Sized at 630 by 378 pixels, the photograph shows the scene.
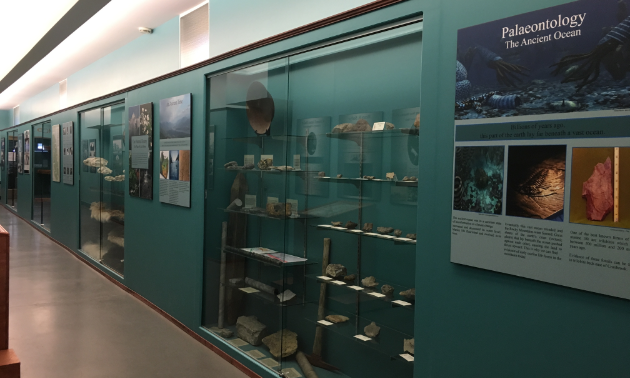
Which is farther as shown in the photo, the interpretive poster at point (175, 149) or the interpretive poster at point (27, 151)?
the interpretive poster at point (27, 151)

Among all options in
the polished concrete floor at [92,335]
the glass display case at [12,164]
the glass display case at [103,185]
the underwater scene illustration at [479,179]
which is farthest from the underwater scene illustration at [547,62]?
the glass display case at [12,164]

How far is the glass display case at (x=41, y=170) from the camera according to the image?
1061 cm

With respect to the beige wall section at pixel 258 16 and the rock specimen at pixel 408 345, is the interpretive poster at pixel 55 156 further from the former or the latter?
the rock specimen at pixel 408 345

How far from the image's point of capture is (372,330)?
3.41 m

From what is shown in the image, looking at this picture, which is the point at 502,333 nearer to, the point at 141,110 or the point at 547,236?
the point at 547,236

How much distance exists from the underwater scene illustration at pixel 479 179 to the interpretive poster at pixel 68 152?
8.21m

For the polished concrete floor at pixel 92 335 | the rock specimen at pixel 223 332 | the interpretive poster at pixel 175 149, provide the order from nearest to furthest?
the polished concrete floor at pixel 92 335 < the rock specimen at pixel 223 332 < the interpretive poster at pixel 175 149

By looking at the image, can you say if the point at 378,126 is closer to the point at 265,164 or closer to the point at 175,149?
the point at 265,164

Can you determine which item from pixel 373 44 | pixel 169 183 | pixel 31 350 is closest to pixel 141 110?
pixel 169 183

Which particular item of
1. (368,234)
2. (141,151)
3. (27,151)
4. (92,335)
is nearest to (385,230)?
(368,234)

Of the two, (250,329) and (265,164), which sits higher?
(265,164)

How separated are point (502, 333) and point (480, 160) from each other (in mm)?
778

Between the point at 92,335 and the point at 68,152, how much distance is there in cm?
541

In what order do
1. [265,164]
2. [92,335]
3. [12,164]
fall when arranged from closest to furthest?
[265,164], [92,335], [12,164]
